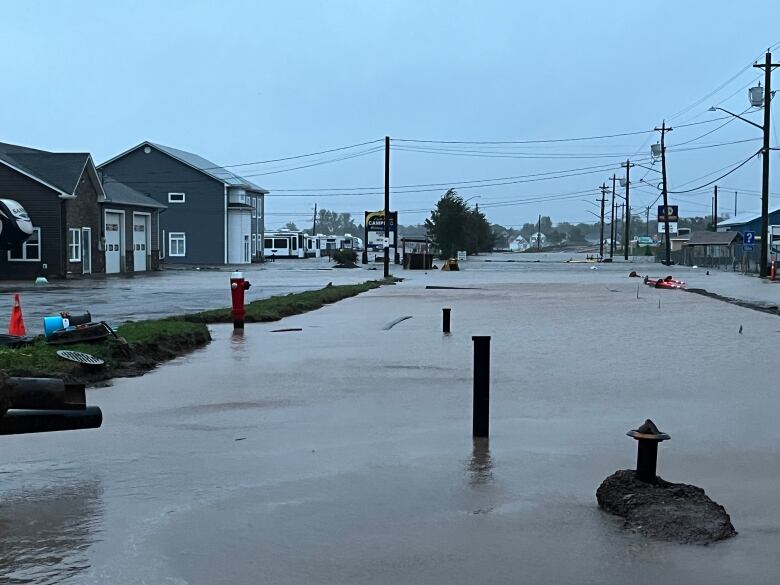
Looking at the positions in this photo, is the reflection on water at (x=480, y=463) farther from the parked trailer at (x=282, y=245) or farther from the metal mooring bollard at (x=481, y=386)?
the parked trailer at (x=282, y=245)

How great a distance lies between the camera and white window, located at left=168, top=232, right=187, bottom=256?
8062 centimetres

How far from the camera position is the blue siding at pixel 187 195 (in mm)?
79750

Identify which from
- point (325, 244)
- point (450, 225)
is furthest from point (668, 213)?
point (325, 244)

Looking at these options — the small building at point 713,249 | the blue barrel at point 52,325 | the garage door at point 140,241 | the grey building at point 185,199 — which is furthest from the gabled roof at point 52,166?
the small building at point 713,249

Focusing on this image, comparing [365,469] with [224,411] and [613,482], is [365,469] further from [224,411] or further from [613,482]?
[224,411]

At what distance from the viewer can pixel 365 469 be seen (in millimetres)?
7449

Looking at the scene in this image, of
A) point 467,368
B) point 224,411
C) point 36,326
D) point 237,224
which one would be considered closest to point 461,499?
point 224,411

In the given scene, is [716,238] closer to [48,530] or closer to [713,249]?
[713,249]

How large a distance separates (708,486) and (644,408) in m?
3.21

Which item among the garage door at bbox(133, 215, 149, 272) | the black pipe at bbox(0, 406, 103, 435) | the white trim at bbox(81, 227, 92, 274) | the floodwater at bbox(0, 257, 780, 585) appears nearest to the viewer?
the floodwater at bbox(0, 257, 780, 585)

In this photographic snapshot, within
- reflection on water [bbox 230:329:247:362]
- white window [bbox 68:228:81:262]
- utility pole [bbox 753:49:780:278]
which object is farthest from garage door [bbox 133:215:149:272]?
reflection on water [bbox 230:329:247:362]

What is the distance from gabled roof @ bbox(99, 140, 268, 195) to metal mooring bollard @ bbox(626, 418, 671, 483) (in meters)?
75.0

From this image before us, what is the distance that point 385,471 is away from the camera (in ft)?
24.2

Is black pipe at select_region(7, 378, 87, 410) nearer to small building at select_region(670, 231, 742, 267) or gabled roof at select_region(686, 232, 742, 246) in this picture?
small building at select_region(670, 231, 742, 267)
